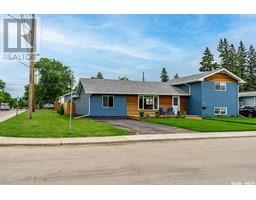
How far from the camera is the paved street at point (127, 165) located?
682cm

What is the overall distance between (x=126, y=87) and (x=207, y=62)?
4615 cm

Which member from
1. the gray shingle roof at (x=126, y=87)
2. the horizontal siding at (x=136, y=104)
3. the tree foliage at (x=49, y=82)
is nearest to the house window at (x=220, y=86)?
the gray shingle roof at (x=126, y=87)

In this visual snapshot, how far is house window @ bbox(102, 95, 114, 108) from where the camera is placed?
29906 mm

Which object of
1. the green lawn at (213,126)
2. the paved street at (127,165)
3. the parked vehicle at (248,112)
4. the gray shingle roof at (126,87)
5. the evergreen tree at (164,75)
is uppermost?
the evergreen tree at (164,75)

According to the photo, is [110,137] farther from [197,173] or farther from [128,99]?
[128,99]

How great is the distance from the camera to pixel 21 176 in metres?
7.11

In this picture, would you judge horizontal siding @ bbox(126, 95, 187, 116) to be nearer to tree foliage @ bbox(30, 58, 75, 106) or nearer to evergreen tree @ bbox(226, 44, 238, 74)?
evergreen tree @ bbox(226, 44, 238, 74)

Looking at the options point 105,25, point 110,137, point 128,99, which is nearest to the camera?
point 110,137

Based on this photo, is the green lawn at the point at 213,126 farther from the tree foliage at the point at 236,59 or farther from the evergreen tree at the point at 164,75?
the evergreen tree at the point at 164,75

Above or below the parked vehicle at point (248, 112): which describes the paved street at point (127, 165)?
below

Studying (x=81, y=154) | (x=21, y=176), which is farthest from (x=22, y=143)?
(x=21, y=176)

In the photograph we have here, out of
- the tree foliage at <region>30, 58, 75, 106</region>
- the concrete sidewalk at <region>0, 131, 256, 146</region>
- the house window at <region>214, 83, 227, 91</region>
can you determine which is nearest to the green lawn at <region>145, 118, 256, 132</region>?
the concrete sidewalk at <region>0, 131, 256, 146</region>

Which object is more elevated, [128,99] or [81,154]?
[128,99]
